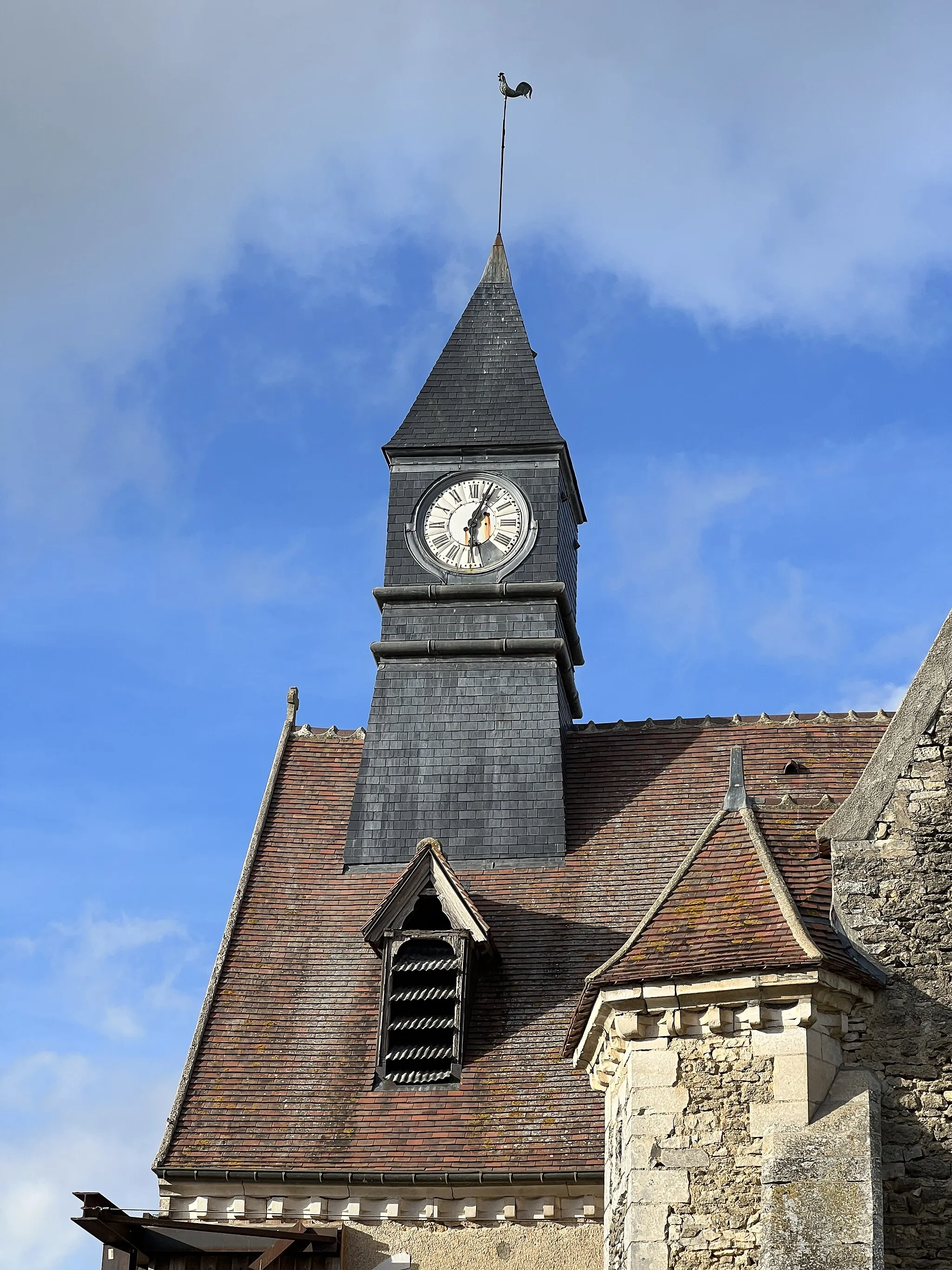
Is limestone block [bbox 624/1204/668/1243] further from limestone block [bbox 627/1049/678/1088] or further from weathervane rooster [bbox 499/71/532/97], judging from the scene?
weathervane rooster [bbox 499/71/532/97]

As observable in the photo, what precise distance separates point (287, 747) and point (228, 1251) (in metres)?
6.65

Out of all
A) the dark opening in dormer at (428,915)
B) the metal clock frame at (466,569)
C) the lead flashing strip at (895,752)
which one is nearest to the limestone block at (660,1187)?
the lead flashing strip at (895,752)

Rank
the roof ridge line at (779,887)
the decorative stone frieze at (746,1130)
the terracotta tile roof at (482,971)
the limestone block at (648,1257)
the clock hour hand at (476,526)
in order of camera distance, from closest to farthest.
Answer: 1. the decorative stone frieze at (746,1130)
2. the limestone block at (648,1257)
3. the roof ridge line at (779,887)
4. the terracotta tile roof at (482,971)
5. the clock hour hand at (476,526)

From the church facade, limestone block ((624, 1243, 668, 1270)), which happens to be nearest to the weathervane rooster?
the church facade

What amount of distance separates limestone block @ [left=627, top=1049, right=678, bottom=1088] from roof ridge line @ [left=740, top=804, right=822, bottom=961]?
43.9 inches

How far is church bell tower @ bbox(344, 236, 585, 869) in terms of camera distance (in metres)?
19.5

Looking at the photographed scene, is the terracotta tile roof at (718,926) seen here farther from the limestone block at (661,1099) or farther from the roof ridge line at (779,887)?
the limestone block at (661,1099)

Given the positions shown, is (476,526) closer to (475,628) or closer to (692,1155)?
(475,628)

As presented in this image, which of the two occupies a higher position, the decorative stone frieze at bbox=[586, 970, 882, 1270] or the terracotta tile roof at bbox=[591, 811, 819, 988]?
the terracotta tile roof at bbox=[591, 811, 819, 988]

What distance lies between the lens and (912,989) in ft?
38.4

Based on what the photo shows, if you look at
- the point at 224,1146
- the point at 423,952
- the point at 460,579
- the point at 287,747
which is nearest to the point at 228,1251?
the point at 224,1146

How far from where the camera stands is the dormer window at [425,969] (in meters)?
17.0

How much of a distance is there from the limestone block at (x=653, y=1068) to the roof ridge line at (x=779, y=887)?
3.66ft

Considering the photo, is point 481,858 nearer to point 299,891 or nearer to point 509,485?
point 299,891
